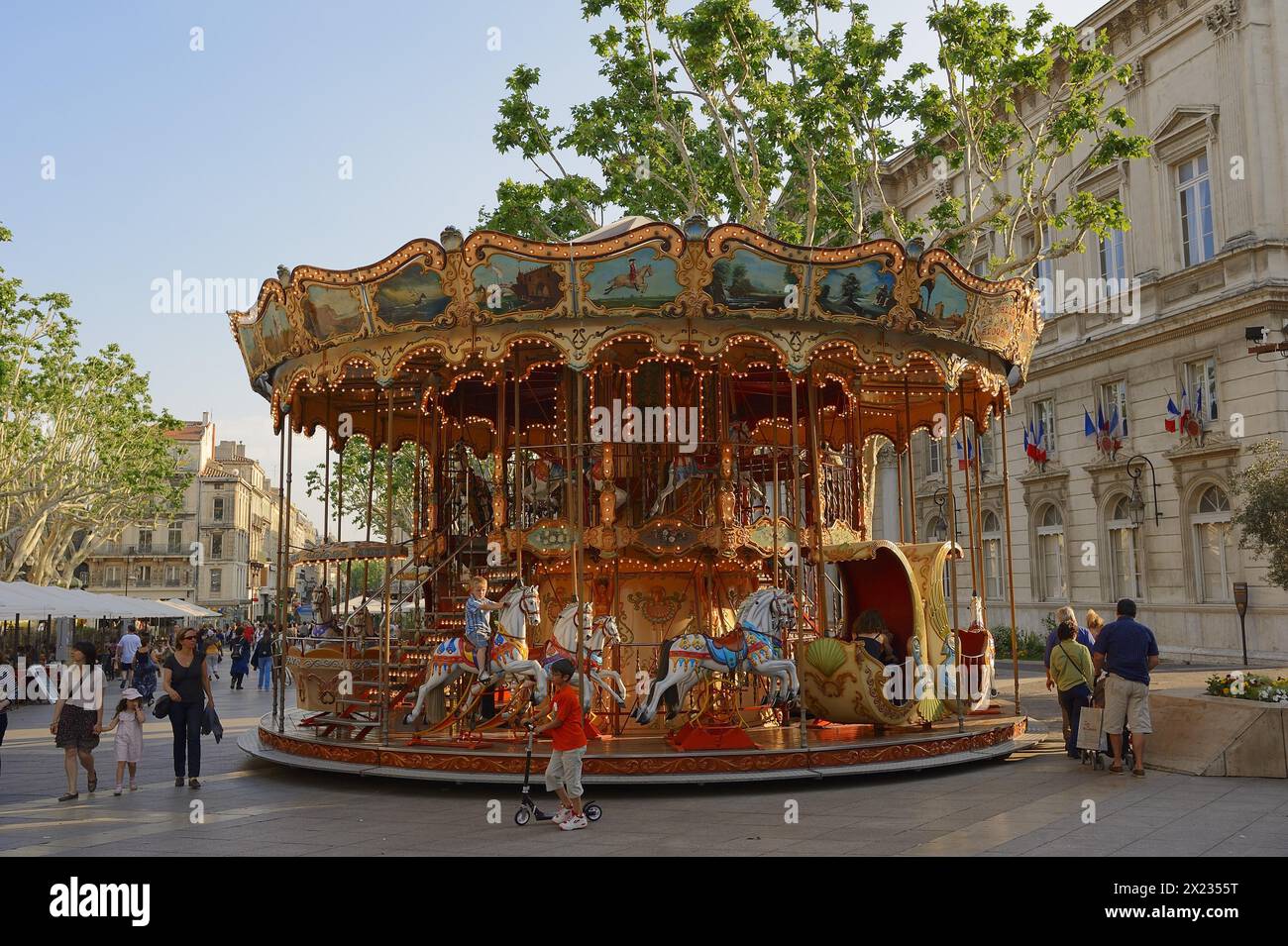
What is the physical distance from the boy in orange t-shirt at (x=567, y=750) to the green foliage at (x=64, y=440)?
80.7 ft

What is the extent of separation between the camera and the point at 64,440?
3447 cm

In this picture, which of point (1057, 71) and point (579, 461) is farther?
point (1057, 71)

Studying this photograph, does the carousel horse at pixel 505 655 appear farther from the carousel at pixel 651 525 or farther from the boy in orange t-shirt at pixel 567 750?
the boy in orange t-shirt at pixel 567 750

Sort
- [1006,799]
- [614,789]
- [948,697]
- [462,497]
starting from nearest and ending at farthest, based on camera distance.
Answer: [1006,799]
[614,789]
[948,697]
[462,497]

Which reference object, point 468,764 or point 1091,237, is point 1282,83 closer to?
point 1091,237

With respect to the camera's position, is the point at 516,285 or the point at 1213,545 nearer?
the point at 516,285

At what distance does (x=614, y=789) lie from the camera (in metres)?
11.1

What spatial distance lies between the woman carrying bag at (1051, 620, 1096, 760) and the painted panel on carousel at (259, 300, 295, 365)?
1017cm

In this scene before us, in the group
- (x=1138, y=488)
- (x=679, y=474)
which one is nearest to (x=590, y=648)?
(x=679, y=474)

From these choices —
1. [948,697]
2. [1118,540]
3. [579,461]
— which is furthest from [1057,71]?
[579,461]

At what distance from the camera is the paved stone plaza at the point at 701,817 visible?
8.23m

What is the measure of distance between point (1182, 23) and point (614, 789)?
27.8m

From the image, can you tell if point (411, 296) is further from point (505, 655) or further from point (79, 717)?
point (79, 717)

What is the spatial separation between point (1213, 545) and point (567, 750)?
24.0 meters
